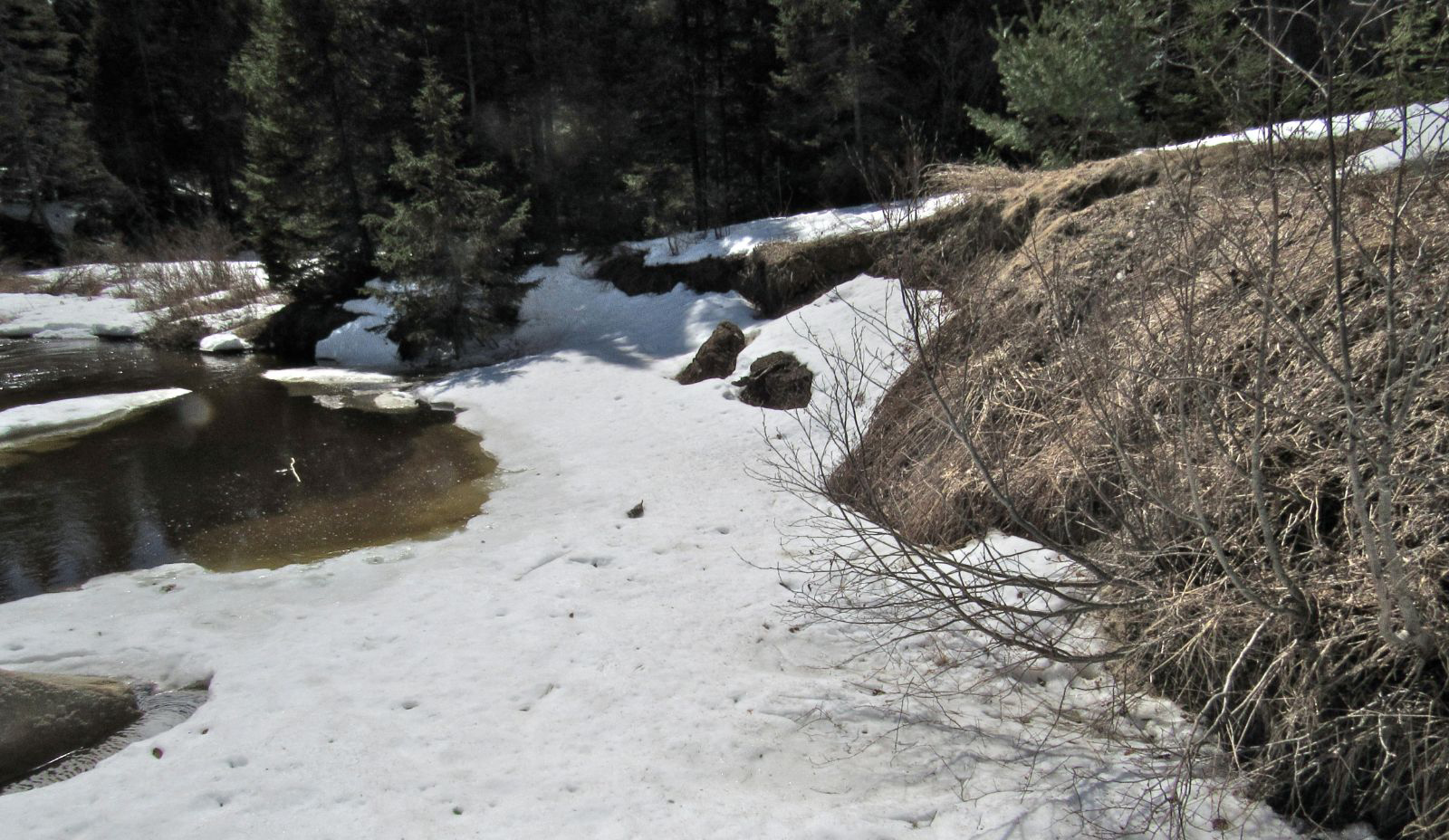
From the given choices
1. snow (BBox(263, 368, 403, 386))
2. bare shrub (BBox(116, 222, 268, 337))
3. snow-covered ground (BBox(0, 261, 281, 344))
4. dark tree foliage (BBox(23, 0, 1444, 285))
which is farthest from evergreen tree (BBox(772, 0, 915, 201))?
bare shrub (BBox(116, 222, 268, 337))

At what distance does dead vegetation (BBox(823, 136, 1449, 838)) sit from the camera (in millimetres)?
2799

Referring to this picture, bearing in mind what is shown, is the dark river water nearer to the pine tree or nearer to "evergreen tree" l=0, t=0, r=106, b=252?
the pine tree

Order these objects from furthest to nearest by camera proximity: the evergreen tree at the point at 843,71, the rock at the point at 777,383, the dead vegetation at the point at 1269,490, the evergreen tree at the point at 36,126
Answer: the evergreen tree at the point at 36,126, the evergreen tree at the point at 843,71, the rock at the point at 777,383, the dead vegetation at the point at 1269,490

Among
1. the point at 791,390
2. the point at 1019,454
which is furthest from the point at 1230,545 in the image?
the point at 791,390

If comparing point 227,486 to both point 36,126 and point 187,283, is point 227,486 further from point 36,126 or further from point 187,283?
point 36,126

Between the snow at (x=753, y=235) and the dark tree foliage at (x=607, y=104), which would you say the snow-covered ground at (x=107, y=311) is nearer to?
the dark tree foliage at (x=607, y=104)

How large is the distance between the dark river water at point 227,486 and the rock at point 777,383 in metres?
3.12

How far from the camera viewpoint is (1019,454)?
550 centimetres

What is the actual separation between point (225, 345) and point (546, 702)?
15432mm

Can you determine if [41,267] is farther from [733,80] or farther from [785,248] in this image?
[785,248]

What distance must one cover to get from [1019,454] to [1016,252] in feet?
10.0

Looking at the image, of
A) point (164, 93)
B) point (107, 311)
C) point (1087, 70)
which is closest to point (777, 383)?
point (1087, 70)

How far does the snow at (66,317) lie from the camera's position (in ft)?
58.6

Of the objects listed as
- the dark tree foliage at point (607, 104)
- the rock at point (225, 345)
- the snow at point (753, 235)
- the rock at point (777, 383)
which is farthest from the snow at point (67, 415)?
the snow at point (753, 235)
